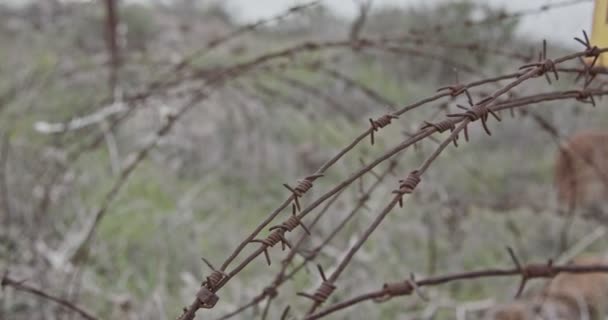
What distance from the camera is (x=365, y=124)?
3.86 metres

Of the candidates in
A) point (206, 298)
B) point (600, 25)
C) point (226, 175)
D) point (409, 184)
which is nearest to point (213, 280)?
point (206, 298)

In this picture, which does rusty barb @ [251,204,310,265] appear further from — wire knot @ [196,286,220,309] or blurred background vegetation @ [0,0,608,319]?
blurred background vegetation @ [0,0,608,319]

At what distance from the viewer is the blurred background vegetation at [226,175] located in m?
1.70

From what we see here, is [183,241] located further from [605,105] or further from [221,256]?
[605,105]

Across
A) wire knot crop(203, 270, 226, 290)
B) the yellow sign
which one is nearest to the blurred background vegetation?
the yellow sign

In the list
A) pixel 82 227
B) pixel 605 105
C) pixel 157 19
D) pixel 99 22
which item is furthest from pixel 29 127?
pixel 157 19

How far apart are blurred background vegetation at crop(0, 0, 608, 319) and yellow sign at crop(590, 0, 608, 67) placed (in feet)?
0.41

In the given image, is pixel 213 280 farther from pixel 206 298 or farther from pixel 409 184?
pixel 409 184

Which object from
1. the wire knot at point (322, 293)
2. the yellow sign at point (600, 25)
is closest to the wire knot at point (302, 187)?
the wire knot at point (322, 293)

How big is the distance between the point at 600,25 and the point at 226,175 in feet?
9.56

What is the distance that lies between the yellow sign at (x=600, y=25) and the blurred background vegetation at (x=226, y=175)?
0.13 metres

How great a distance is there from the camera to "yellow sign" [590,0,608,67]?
672 mm

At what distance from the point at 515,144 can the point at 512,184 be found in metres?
0.69

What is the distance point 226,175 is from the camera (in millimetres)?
A: 3521
